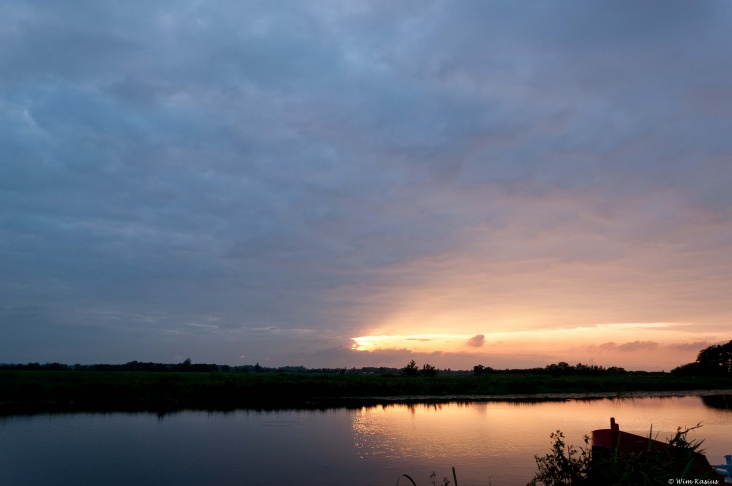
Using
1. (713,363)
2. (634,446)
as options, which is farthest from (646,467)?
Result: (713,363)

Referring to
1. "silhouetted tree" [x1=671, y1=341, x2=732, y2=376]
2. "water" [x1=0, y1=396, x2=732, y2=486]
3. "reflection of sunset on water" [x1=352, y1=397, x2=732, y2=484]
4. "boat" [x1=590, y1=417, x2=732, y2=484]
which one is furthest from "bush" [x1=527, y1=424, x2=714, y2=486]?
"silhouetted tree" [x1=671, y1=341, x2=732, y2=376]

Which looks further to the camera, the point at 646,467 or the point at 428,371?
the point at 428,371

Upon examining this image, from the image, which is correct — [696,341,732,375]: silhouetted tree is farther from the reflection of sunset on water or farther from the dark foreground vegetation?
the reflection of sunset on water

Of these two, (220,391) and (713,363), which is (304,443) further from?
(713,363)

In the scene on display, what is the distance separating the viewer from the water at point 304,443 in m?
18.6

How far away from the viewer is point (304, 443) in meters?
25.2

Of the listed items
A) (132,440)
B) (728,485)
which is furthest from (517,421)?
(728,485)

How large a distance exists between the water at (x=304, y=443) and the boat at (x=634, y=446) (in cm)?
516

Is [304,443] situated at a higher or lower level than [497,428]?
lower

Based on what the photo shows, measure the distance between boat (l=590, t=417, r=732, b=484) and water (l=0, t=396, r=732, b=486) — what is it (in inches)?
203

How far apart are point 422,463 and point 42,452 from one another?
16016mm

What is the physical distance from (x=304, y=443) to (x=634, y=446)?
1723 cm

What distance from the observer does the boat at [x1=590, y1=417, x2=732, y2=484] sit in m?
9.09

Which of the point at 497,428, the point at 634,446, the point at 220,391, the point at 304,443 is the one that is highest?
the point at 634,446
